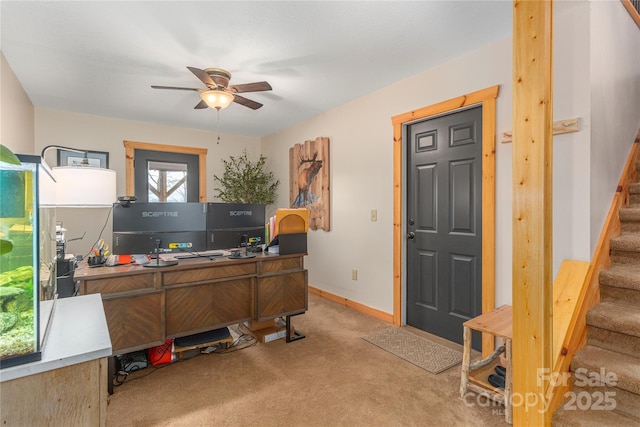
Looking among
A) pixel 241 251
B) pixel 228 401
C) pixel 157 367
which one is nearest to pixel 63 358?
pixel 228 401

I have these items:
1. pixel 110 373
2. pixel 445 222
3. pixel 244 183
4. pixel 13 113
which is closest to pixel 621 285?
pixel 445 222

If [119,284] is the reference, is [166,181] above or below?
above

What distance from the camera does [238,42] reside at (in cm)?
241

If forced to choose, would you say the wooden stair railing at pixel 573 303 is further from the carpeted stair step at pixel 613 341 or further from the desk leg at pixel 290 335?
the desk leg at pixel 290 335

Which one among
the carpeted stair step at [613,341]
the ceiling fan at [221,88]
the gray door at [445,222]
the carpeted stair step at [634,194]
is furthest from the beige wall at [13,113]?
the carpeted stair step at [634,194]

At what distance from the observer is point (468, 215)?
267 centimetres

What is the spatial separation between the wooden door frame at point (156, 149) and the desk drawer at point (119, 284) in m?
2.85

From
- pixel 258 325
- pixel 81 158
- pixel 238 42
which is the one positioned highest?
pixel 238 42

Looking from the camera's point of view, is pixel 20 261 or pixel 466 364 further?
pixel 466 364

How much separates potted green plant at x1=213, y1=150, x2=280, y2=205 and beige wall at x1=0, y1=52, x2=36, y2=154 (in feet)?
7.53

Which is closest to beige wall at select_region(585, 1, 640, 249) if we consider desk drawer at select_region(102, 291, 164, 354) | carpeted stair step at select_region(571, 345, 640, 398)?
carpeted stair step at select_region(571, 345, 640, 398)

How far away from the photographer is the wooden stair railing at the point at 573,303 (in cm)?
159

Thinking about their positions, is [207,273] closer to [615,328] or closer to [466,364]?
[466,364]

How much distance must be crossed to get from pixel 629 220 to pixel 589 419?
4.59ft
